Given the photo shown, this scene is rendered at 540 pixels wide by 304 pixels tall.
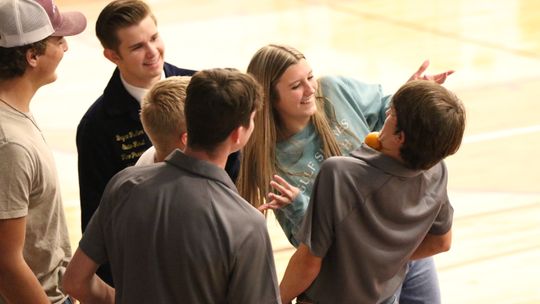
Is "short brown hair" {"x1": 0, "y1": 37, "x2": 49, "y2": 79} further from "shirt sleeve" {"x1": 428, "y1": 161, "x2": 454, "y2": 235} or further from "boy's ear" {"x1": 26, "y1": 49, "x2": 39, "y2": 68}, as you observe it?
"shirt sleeve" {"x1": 428, "y1": 161, "x2": 454, "y2": 235}

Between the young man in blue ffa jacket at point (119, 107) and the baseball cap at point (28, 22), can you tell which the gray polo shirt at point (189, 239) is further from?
the young man in blue ffa jacket at point (119, 107)

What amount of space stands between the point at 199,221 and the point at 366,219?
0.64 m

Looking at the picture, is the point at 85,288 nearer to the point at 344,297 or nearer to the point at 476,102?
the point at 344,297

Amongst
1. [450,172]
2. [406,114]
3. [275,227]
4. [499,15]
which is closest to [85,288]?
[406,114]

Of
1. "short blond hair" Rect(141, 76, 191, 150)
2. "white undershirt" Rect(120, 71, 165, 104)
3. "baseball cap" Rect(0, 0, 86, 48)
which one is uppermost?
"baseball cap" Rect(0, 0, 86, 48)

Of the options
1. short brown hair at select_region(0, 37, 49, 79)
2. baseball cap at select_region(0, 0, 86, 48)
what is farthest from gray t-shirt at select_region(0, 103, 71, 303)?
baseball cap at select_region(0, 0, 86, 48)

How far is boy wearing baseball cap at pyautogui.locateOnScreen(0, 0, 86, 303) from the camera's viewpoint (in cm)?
315

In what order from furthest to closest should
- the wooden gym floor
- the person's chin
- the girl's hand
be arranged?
1. the wooden gym floor
2. the person's chin
3. the girl's hand

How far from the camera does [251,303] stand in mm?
2709

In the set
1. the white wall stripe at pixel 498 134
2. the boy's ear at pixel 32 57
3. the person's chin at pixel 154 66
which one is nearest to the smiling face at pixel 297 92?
the person's chin at pixel 154 66

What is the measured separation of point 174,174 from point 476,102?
642 centimetres

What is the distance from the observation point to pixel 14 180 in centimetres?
315

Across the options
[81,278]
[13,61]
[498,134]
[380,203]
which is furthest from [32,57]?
[498,134]

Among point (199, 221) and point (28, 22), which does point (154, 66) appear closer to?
point (28, 22)
